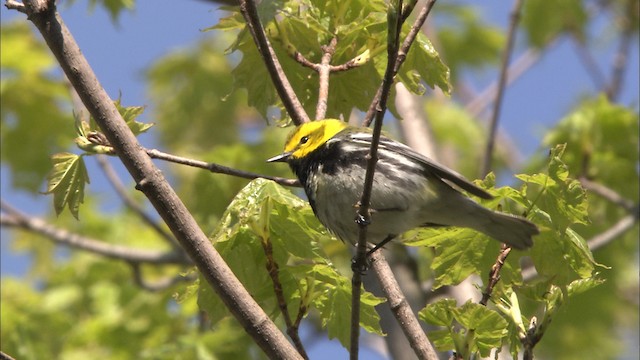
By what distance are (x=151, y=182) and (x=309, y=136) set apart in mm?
890

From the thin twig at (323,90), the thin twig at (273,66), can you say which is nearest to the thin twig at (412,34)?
the thin twig at (273,66)

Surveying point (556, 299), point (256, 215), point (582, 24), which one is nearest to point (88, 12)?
point (256, 215)

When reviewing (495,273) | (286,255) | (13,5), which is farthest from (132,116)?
(495,273)

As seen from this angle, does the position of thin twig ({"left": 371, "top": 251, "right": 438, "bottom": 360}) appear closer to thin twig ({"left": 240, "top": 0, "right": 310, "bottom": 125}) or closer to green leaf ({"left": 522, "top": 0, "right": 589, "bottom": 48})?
thin twig ({"left": 240, "top": 0, "right": 310, "bottom": 125})

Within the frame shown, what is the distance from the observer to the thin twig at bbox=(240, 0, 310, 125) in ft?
9.87

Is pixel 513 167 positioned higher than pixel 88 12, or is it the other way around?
pixel 513 167

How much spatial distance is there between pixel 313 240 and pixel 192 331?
2802 millimetres

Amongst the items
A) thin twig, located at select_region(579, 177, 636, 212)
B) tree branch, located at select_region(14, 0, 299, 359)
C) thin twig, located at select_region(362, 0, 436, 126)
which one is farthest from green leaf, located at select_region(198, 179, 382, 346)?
thin twig, located at select_region(579, 177, 636, 212)

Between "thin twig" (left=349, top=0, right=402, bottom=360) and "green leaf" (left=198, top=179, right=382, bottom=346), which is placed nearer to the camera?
"thin twig" (left=349, top=0, right=402, bottom=360)

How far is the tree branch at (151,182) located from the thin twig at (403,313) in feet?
1.29

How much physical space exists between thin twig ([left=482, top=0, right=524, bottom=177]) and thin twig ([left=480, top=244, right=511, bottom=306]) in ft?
5.89

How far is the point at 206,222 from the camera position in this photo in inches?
231

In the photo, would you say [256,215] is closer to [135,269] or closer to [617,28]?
[135,269]

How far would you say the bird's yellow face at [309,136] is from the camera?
3.47m
